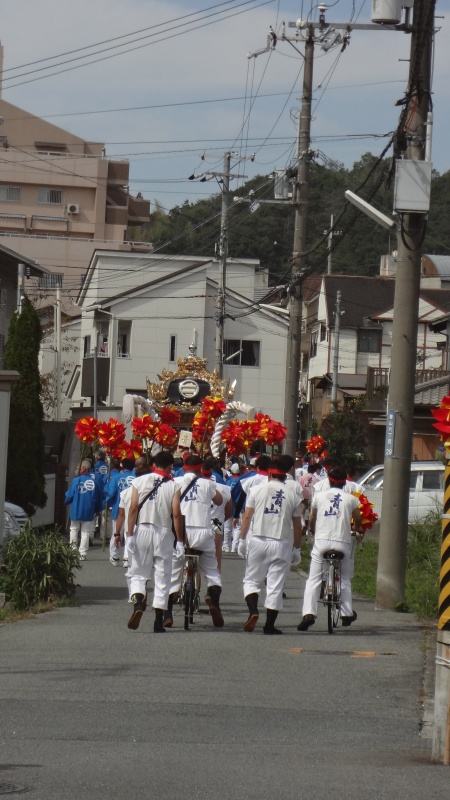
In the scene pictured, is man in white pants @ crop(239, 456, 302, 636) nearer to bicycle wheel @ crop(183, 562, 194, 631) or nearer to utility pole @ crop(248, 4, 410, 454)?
bicycle wheel @ crop(183, 562, 194, 631)

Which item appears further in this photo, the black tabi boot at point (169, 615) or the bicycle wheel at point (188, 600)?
the black tabi boot at point (169, 615)

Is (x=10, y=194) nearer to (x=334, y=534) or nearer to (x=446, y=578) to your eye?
(x=334, y=534)

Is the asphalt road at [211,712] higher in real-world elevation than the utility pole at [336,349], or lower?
lower

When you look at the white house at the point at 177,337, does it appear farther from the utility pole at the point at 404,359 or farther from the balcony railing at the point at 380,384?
the utility pole at the point at 404,359

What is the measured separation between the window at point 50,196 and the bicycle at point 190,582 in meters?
59.5

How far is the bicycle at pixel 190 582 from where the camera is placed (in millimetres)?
13250

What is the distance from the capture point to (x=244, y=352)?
5631 centimetres

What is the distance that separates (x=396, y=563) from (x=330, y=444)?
2917 centimetres

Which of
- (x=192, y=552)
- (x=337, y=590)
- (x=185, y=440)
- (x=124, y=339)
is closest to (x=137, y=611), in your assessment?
(x=192, y=552)

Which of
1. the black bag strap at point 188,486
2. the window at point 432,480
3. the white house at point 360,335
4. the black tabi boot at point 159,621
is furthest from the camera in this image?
the white house at point 360,335

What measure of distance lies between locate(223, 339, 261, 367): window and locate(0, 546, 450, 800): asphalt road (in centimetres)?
4210

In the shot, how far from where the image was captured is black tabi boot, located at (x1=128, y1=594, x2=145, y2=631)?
12.7 m

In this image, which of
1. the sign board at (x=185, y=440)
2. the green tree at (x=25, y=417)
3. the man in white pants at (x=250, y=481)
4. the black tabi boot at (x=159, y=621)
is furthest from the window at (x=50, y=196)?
the black tabi boot at (x=159, y=621)

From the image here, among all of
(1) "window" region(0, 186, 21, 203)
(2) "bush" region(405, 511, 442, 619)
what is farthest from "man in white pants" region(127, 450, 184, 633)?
(1) "window" region(0, 186, 21, 203)
